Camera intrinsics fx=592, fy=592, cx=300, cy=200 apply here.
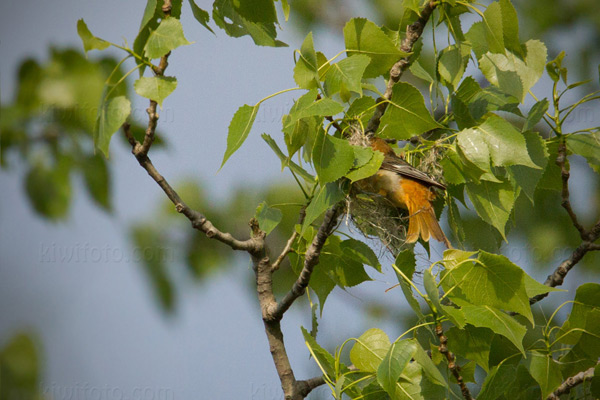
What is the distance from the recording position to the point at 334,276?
2266 mm

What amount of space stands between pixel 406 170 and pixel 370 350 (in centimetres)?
69

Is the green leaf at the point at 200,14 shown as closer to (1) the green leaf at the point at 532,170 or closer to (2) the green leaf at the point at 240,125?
(2) the green leaf at the point at 240,125

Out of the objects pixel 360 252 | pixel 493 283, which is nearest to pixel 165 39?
pixel 360 252

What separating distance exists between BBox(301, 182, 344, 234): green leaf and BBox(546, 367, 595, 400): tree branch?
102 centimetres

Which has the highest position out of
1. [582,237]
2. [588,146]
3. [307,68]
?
[307,68]

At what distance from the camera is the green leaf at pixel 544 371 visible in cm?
186

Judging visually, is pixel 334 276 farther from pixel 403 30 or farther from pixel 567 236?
pixel 567 236

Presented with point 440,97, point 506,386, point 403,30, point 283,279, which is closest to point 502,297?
point 506,386

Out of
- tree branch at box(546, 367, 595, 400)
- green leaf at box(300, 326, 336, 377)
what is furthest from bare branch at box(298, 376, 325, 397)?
tree branch at box(546, 367, 595, 400)

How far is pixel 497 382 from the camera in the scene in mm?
1832

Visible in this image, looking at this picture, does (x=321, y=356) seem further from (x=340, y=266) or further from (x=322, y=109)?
(x=322, y=109)

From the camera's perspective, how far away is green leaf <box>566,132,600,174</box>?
86.0 inches

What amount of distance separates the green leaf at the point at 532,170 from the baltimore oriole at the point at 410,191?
333mm

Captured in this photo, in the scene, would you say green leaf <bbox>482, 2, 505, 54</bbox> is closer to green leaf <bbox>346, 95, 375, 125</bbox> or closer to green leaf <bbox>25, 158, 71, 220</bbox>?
green leaf <bbox>346, 95, 375, 125</bbox>
